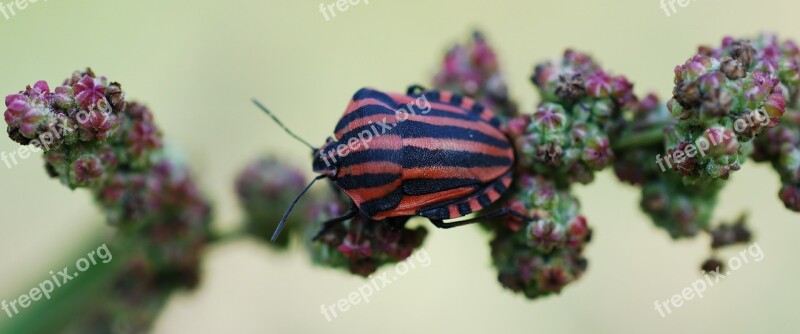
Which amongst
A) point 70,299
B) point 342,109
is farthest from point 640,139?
point 342,109

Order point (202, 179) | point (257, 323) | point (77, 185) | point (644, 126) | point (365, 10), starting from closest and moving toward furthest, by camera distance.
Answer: point (77, 185) < point (644, 126) < point (202, 179) < point (257, 323) < point (365, 10)

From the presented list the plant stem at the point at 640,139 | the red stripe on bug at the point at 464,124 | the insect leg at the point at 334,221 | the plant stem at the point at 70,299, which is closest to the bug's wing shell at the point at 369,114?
the red stripe on bug at the point at 464,124

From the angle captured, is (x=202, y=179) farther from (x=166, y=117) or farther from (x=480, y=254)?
(x=480, y=254)

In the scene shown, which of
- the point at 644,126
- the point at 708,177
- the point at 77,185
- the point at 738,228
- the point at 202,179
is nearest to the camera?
the point at 708,177

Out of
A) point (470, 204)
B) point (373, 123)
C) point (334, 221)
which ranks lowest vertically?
point (470, 204)

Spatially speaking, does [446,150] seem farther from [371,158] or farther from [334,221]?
[334,221]

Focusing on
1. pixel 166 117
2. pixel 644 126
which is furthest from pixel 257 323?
pixel 644 126

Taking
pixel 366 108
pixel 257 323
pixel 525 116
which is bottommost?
pixel 257 323
